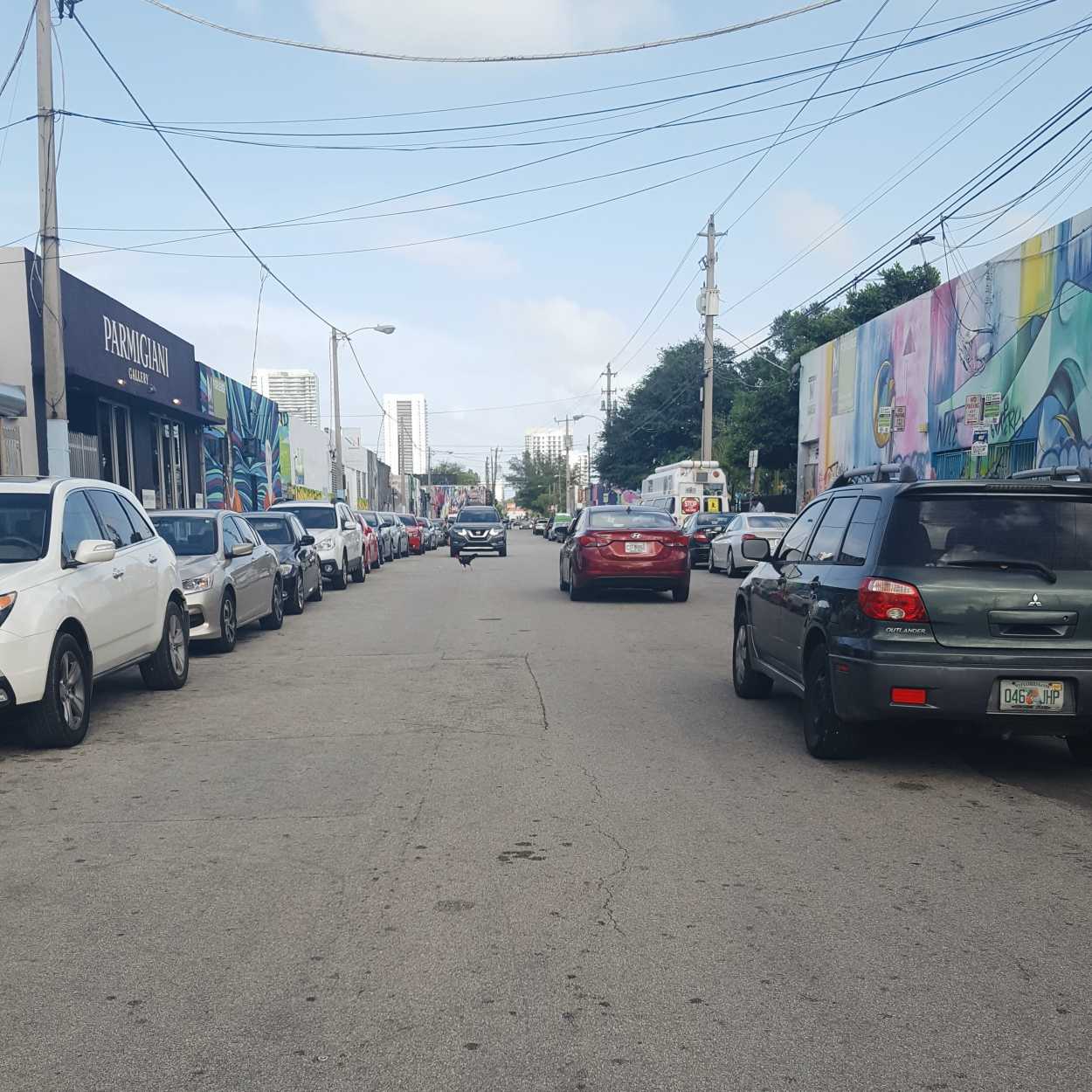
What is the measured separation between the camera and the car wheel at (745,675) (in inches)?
358

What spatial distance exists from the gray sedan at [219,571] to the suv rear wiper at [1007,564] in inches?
317

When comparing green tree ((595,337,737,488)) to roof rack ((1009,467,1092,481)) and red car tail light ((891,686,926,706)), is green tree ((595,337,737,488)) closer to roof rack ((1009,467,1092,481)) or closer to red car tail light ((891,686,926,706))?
roof rack ((1009,467,1092,481))

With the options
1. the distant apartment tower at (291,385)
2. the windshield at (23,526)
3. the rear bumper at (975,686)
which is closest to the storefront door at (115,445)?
the windshield at (23,526)

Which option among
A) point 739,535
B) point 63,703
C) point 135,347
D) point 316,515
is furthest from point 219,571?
point 739,535

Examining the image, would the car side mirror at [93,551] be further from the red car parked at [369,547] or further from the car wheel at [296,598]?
the red car parked at [369,547]

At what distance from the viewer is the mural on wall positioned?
33.1 meters

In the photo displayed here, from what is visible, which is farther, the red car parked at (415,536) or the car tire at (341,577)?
the red car parked at (415,536)

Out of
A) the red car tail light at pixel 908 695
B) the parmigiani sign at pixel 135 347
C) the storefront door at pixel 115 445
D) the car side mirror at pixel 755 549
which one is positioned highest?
the parmigiani sign at pixel 135 347

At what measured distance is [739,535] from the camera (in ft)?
80.7

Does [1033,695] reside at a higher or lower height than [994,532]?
lower

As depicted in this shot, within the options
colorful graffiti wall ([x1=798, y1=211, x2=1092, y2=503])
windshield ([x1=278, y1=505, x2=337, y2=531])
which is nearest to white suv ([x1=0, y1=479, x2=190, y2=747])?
windshield ([x1=278, y1=505, x2=337, y2=531])

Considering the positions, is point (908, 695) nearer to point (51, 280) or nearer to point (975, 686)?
point (975, 686)

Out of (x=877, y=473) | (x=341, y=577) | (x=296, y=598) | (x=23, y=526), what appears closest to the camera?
(x=23, y=526)

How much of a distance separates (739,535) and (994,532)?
18349mm
